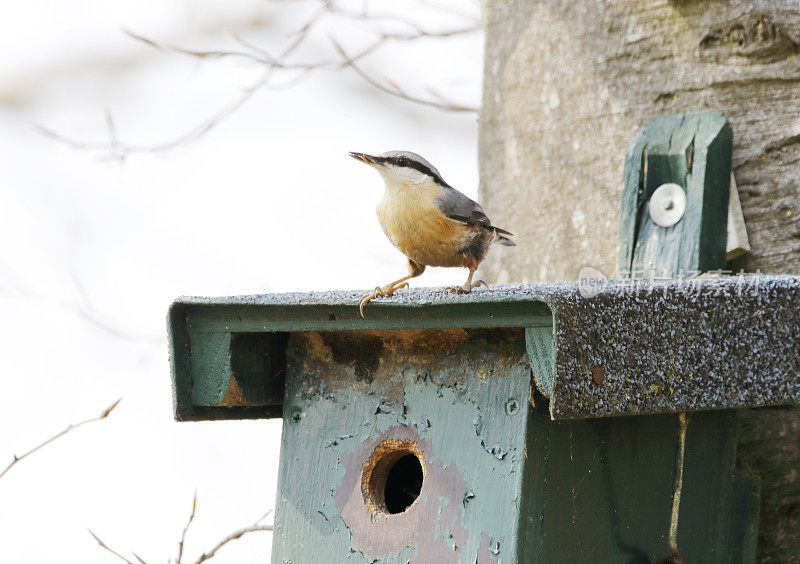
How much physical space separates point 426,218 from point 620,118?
77 cm

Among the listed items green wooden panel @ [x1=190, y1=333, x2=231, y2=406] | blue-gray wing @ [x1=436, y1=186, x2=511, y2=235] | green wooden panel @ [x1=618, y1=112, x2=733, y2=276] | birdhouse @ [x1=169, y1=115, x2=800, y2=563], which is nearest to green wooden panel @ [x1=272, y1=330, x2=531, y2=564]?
birdhouse @ [x1=169, y1=115, x2=800, y2=563]

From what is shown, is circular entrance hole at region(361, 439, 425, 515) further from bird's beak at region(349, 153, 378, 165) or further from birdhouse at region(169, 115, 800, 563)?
bird's beak at region(349, 153, 378, 165)

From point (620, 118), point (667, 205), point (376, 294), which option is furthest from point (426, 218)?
point (620, 118)

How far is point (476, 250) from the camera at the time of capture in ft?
7.10

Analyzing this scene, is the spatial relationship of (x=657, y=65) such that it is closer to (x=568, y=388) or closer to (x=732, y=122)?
(x=732, y=122)

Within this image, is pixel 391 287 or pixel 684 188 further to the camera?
pixel 684 188

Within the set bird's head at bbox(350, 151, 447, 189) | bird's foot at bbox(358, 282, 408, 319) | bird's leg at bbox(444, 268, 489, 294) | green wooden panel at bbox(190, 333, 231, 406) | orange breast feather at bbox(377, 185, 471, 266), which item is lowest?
green wooden panel at bbox(190, 333, 231, 406)

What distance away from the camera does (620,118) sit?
258 centimetres

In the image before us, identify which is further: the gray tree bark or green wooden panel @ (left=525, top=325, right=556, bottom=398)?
the gray tree bark

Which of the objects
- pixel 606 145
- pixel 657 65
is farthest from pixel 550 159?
pixel 657 65

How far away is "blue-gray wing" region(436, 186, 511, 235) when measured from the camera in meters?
2.12

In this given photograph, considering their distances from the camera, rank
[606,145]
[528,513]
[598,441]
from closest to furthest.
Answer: [528,513]
[598,441]
[606,145]

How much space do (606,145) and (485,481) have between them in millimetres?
1209

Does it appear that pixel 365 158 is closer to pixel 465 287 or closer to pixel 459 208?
pixel 459 208
